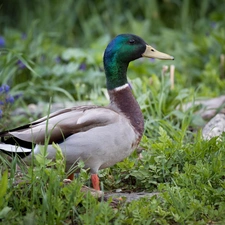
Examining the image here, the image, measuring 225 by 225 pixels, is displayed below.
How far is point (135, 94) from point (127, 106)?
3.98ft

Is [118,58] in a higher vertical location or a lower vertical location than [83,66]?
higher

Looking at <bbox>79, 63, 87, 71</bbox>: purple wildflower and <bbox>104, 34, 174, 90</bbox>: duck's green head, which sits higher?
<bbox>104, 34, 174, 90</bbox>: duck's green head

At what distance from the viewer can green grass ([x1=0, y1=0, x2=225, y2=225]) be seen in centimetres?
353

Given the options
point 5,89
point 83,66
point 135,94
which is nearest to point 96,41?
point 83,66

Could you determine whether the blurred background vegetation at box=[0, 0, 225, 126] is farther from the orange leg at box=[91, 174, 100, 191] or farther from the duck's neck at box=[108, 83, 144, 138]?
the orange leg at box=[91, 174, 100, 191]

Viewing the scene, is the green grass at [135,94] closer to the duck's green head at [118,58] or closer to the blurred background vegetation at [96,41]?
the blurred background vegetation at [96,41]

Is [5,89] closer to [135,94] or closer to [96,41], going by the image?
[135,94]

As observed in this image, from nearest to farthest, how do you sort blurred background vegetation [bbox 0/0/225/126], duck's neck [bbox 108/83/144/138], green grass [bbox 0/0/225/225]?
1. green grass [bbox 0/0/225/225]
2. duck's neck [bbox 108/83/144/138]
3. blurred background vegetation [bbox 0/0/225/126]

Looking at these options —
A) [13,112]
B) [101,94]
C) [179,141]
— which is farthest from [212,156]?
[13,112]

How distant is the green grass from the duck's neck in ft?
0.63

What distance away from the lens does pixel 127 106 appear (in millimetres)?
4492

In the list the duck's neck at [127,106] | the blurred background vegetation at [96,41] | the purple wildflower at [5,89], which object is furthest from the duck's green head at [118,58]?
the blurred background vegetation at [96,41]

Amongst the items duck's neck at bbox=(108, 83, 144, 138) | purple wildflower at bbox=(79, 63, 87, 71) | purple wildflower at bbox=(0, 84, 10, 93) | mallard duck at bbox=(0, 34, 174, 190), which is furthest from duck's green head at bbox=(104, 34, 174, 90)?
purple wildflower at bbox=(79, 63, 87, 71)

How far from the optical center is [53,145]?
12.8 feet
